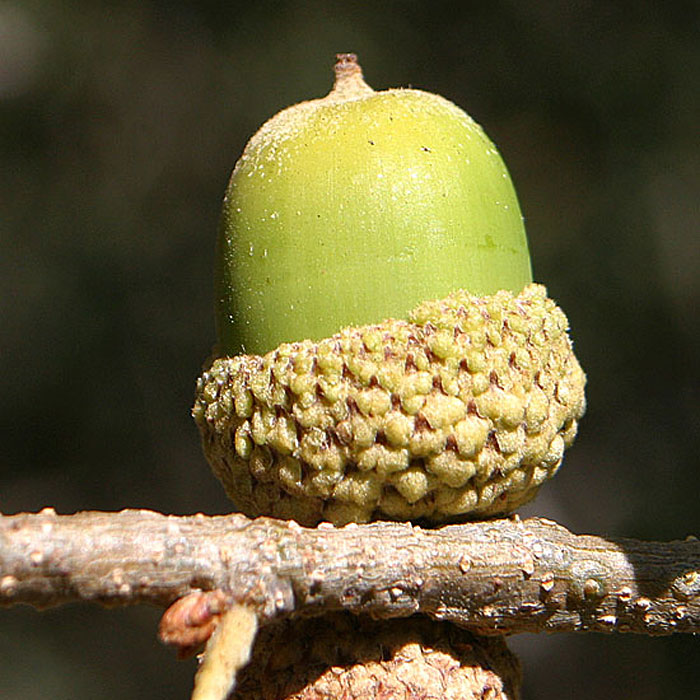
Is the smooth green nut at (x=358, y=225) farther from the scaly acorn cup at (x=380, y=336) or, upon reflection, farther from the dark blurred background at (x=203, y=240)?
the dark blurred background at (x=203, y=240)

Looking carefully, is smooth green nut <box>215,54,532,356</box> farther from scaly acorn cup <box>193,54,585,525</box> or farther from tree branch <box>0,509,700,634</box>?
tree branch <box>0,509,700,634</box>

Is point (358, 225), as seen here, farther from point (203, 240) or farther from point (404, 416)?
point (203, 240)

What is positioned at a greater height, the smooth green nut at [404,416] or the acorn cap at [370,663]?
the smooth green nut at [404,416]

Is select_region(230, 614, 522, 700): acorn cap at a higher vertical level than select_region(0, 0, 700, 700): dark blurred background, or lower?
lower

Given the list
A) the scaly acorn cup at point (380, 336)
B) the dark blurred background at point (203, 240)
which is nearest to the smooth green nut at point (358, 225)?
the scaly acorn cup at point (380, 336)

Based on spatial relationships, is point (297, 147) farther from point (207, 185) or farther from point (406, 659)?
point (207, 185)

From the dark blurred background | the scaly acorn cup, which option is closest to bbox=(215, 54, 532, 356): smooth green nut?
the scaly acorn cup
